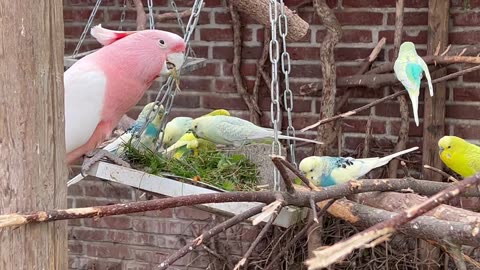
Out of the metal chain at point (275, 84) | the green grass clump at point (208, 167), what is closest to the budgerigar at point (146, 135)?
the green grass clump at point (208, 167)

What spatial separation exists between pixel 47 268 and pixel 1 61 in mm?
314

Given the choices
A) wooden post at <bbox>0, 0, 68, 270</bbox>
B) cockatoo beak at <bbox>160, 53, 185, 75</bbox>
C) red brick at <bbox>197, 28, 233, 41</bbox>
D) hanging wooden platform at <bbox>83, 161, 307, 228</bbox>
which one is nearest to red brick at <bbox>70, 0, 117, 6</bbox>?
red brick at <bbox>197, 28, 233, 41</bbox>

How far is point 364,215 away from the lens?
1340 mm

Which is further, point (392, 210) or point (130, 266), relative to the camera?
point (130, 266)

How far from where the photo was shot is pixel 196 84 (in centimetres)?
258

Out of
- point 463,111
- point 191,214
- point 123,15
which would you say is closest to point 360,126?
point 463,111

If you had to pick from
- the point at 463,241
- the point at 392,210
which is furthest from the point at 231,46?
the point at 463,241

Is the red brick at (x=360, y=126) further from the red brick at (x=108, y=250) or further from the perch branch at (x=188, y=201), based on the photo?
the perch branch at (x=188, y=201)

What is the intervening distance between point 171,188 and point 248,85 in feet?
3.38

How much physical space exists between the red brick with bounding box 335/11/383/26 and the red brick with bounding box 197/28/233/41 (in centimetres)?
42

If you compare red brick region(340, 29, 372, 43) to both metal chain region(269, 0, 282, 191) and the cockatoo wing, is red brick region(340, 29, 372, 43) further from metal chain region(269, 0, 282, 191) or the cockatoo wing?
the cockatoo wing

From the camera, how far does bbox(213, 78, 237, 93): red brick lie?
8.32 ft

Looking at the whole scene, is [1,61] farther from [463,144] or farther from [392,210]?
[463,144]

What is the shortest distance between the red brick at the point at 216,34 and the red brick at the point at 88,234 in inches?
36.1
